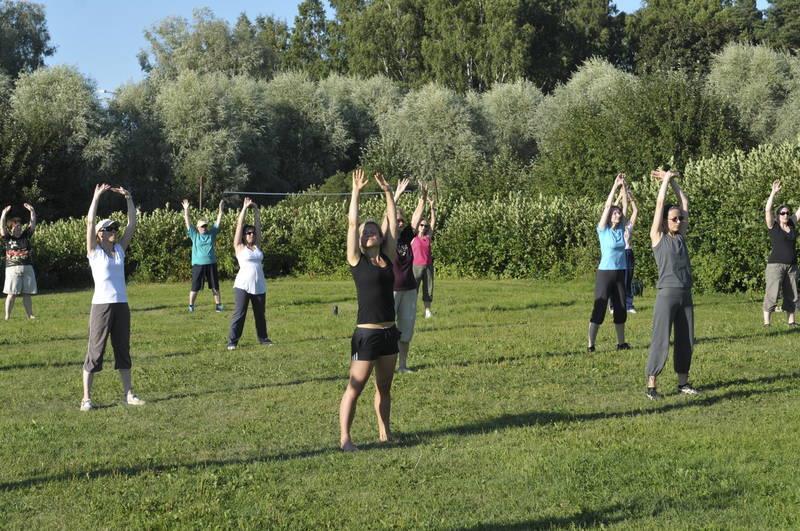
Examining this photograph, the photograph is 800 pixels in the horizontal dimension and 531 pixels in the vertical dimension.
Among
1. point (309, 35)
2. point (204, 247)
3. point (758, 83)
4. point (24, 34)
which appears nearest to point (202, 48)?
point (24, 34)

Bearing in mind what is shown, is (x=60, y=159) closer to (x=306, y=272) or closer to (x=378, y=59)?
(x=306, y=272)

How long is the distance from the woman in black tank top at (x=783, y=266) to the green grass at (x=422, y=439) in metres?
0.68

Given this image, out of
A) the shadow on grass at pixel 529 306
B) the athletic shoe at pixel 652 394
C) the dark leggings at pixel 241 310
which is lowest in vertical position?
the athletic shoe at pixel 652 394

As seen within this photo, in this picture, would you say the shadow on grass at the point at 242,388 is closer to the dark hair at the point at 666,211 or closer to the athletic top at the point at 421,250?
the dark hair at the point at 666,211

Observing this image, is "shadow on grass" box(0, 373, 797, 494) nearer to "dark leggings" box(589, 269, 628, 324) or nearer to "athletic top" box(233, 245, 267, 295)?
"dark leggings" box(589, 269, 628, 324)

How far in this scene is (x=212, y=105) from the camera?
183 feet

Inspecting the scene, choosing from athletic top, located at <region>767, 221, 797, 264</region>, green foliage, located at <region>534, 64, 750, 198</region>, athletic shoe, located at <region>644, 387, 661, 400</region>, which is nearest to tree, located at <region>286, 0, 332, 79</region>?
green foliage, located at <region>534, 64, 750, 198</region>

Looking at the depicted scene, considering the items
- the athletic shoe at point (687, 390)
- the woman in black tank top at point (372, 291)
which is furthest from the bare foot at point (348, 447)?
the athletic shoe at point (687, 390)

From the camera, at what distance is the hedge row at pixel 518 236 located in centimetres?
2402

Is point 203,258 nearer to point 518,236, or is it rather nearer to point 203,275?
point 203,275

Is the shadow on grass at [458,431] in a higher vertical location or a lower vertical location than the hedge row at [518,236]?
lower

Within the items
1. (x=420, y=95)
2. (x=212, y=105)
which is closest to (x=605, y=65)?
(x=420, y=95)

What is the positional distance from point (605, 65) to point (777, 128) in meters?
12.9

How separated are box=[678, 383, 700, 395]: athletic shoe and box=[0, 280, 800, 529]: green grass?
15 centimetres
